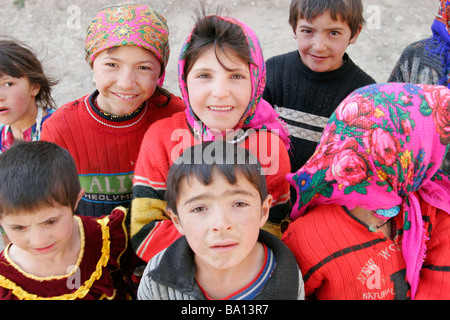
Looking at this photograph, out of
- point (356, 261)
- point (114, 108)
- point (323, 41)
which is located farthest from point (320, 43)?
point (356, 261)

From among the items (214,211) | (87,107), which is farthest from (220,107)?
(87,107)

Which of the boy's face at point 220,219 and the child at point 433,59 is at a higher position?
the child at point 433,59

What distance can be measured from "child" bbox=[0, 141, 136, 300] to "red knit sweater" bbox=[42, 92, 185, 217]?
439mm

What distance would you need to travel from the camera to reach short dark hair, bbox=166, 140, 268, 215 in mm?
1562

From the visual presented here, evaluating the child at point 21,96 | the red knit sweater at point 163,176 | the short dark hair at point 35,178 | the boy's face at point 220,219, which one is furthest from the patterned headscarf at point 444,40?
the child at point 21,96

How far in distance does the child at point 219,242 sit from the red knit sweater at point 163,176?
0.16 metres

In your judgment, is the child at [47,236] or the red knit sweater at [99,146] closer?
the child at [47,236]

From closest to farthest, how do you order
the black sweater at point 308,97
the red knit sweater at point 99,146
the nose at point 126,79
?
the nose at point 126,79 < the red knit sweater at point 99,146 < the black sweater at point 308,97

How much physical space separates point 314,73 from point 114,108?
128 cm

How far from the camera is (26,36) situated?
5.81 m

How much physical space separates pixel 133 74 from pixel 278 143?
81 cm

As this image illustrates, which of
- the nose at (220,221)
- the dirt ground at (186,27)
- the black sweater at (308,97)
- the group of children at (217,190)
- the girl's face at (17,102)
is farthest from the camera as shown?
the dirt ground at (186,27)

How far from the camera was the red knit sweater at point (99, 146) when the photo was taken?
223cm

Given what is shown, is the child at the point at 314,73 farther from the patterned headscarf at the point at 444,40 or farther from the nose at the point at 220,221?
the nose at the point at 220,221
